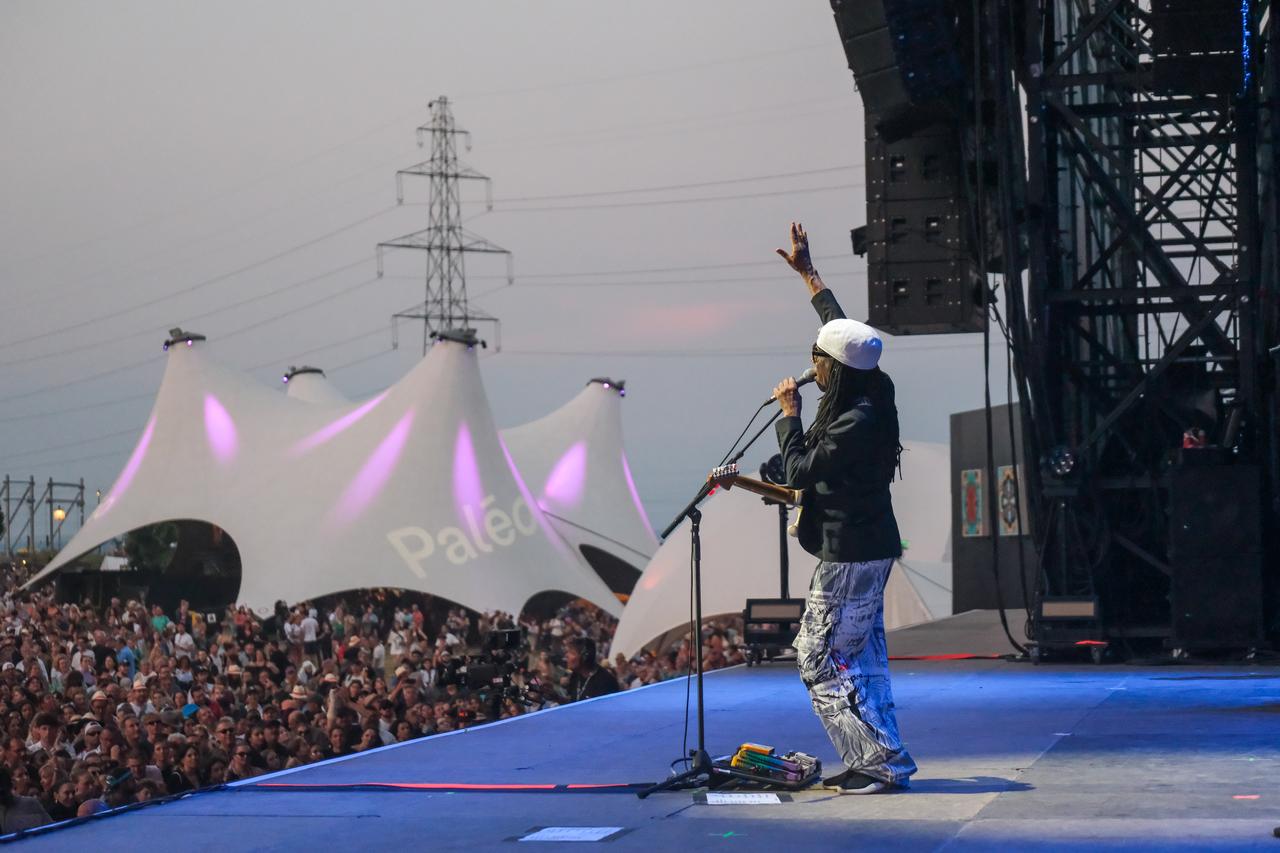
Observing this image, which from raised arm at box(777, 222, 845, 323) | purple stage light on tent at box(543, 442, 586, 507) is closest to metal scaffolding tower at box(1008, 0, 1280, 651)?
raised arm at box(777, 222, 845, 323)

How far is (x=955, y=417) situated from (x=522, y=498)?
1207 centimetres

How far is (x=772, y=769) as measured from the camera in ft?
16.8

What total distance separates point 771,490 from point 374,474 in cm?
2486

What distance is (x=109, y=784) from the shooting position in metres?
7.71

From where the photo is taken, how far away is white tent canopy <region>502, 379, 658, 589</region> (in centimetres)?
3581

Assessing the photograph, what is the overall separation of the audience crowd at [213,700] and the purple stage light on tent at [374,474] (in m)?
8.62

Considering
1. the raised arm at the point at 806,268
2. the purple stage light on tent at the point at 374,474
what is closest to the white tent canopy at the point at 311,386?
the purple stage light on tent at the point at 374,474

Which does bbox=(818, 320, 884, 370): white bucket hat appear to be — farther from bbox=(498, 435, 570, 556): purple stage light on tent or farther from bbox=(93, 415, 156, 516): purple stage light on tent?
bbox=(93, 415, 156, 516): purple stage light on tent

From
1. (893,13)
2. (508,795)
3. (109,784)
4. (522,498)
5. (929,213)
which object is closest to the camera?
(508,795)

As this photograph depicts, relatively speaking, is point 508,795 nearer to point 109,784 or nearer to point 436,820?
point 436,820

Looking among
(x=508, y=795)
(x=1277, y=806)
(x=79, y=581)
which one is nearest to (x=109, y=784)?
(x=508, y=795)

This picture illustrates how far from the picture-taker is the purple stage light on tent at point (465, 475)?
28953 millimetres

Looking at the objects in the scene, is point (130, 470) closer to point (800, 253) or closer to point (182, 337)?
point (182, 337)

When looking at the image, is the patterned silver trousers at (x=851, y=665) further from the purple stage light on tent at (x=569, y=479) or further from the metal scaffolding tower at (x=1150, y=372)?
the purple stage light on tent at (x=569, y=479)
